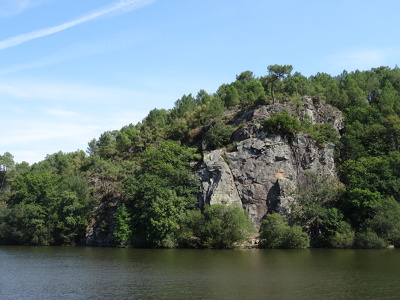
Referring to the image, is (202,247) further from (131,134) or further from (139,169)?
(131,134)

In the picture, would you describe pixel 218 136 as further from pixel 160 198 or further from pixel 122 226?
pixel 122 226

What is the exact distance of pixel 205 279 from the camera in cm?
4022

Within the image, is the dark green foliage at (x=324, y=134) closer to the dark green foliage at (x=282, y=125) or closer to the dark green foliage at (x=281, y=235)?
the dark green foliage at (x=282, y=125)

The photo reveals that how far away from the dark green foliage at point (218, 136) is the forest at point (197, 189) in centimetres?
27

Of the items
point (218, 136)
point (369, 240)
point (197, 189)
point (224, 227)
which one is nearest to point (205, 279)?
point (224, 227)

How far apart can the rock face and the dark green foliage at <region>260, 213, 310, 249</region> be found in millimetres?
8088

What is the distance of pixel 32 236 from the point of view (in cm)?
10012

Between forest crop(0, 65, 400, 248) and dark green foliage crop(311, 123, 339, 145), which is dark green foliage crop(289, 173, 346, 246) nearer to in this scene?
forest crop(0, 65, 400, 248)

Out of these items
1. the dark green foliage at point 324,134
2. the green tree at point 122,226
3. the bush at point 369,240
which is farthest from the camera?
the dark green foliage at point 324,134

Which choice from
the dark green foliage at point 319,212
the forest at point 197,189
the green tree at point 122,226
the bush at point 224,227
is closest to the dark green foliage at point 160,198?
the forest at point 197,189

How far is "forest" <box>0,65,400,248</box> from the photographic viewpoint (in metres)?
78.0

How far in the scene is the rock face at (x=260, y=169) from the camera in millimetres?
88250

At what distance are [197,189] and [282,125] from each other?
26.7 meters

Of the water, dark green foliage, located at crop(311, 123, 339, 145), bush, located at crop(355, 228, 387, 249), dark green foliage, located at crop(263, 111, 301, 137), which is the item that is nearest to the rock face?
dark green foliage, located at crop(263, 111, 301, 137)
